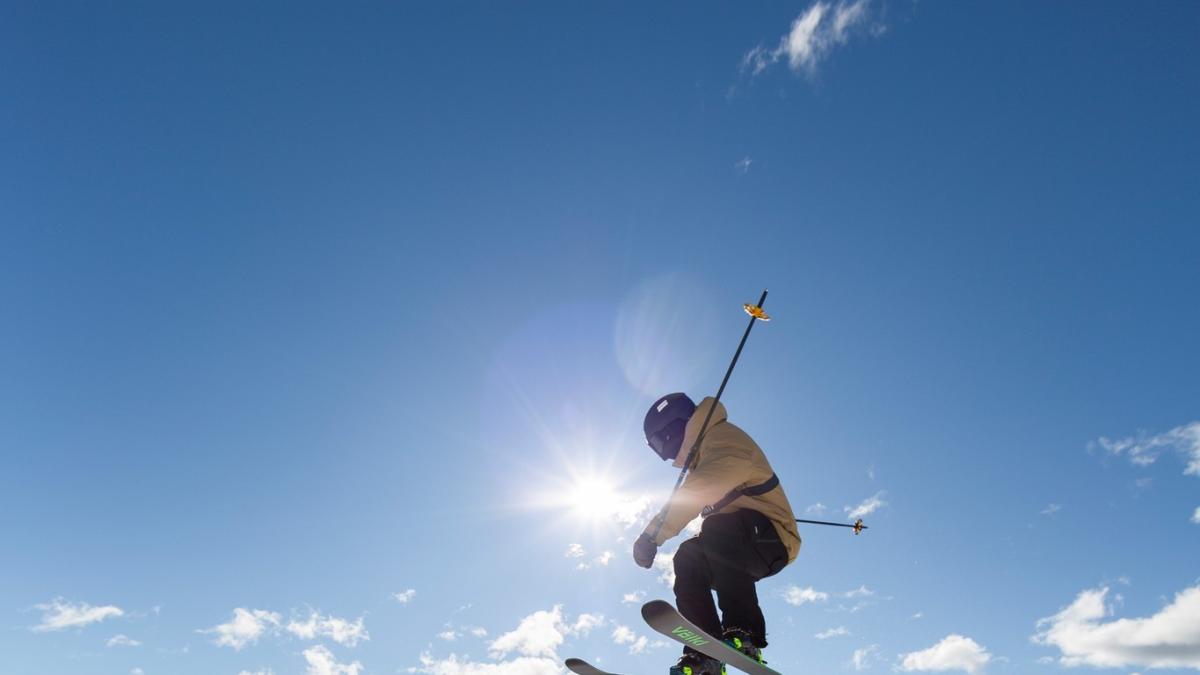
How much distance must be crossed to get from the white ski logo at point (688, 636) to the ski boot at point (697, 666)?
0.96 ft

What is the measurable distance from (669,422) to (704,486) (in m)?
1.24

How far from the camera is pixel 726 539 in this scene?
6.28 metres

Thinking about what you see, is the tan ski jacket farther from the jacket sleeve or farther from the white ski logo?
the white ski logo

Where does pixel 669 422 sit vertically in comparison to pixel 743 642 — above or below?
above

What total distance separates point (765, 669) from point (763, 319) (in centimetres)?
378

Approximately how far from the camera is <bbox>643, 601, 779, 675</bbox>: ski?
18.3ft

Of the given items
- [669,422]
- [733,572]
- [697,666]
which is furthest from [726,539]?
[669,422]

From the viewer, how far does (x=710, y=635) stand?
229 inches

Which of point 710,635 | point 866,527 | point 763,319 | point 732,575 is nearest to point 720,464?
point 732,575

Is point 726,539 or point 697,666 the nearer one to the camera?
point 697,666

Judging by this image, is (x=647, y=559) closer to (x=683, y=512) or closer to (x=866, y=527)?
(x=683, y=512)

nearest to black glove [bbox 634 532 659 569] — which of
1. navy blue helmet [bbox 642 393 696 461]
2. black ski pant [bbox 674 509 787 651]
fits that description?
black ski pant [bbox 674 509 787 651]

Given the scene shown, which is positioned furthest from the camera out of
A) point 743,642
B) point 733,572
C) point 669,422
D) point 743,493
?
point 669,422

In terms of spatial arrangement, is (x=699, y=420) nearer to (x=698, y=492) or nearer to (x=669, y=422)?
(x=669, y=422)
